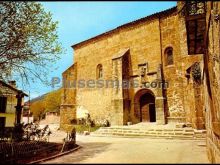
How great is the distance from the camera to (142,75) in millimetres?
21156

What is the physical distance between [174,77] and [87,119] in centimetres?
1048

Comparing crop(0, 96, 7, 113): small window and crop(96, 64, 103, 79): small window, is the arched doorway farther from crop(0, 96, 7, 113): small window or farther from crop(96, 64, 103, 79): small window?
crop(0, 96, 7, 113): small window

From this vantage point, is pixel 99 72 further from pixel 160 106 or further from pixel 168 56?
pixel 160 106

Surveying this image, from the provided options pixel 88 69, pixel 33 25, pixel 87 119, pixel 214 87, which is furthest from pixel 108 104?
pixel 214 87

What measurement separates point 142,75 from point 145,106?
9.59 feet

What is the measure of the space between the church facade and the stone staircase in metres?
1.18

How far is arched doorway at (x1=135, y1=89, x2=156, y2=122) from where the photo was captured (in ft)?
70.3

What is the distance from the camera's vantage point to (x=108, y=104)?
23891mm

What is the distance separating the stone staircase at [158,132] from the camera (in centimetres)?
1413

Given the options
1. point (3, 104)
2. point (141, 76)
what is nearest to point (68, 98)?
point (141, 76)

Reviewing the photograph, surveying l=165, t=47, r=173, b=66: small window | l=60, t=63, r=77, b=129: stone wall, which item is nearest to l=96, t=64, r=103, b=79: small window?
l=60, t=63, r=77, b=129: stone wall

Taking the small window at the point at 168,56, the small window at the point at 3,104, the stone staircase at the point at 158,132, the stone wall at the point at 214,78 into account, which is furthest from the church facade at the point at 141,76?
the small window at the point at 3,104

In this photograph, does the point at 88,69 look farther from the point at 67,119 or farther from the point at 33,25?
the point at 33,25

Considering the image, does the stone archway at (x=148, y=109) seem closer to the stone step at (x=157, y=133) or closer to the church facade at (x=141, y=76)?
the church facade at (x=141, y=76)
